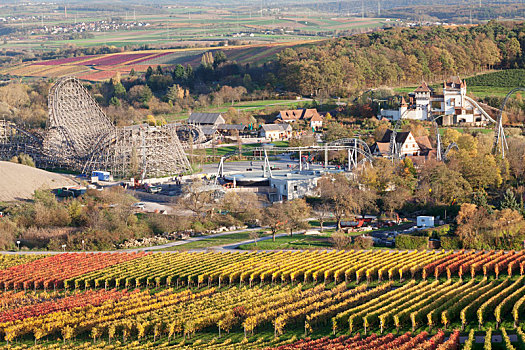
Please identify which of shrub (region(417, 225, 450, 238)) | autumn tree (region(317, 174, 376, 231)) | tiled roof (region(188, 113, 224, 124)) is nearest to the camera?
shrub (region(417, 225, 450, 238))

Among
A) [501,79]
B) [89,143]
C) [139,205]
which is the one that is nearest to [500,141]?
[139,205]

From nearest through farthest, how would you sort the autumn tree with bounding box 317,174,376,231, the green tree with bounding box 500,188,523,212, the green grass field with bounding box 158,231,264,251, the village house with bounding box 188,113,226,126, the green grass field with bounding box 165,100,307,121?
the green grass field with bounding box 158,231,264,251 < the green tree with bounding box 500,188,523,212 < the autumn tree with bounding box 317,174,376,231 < the village house with bounding box 188,113,226,126 < the green grass field with bounding box 165,100,307,121

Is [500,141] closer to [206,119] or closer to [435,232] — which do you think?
[435,232]

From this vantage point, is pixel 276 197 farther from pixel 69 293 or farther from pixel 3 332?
pixel 3 332

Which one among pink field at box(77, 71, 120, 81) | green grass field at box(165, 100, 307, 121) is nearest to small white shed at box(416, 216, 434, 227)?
green grass field at box(165, 100, 307, 121)

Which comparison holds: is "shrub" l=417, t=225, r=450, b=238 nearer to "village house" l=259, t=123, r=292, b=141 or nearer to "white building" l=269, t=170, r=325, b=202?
"white building" l=269, t=170, r=325, b=202

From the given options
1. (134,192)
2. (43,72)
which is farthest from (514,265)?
(43,72)
